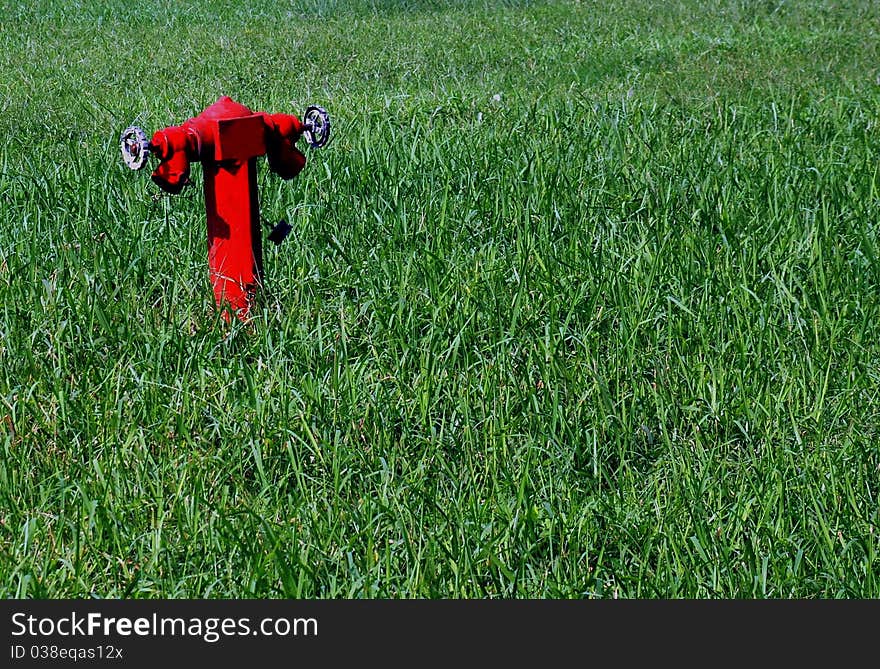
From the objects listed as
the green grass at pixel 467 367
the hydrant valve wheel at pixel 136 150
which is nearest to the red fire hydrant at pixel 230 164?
the hydrant valve wheel at pixel 136 150

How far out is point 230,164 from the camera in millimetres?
3000

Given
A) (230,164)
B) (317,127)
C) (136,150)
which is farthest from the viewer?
(317,127)

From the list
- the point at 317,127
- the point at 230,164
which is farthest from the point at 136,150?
the point at 317,127

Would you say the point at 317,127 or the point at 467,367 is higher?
the point at 317,127

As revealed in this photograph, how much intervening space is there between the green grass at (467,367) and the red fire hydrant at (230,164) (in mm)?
148

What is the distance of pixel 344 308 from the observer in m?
3.24

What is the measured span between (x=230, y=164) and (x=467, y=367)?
34.7 inches

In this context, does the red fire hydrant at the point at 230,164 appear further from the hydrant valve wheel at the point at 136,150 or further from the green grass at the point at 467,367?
the green grass at the point at 467,367

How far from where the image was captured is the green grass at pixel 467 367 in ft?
7.22

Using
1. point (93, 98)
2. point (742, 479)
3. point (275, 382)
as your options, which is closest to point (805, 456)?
point (742, 479)

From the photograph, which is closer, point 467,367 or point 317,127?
point 467,367

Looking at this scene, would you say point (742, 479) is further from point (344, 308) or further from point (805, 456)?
point (344, 308)

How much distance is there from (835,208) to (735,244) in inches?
22.8

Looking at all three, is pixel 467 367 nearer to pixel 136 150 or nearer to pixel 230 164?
pixel 230 164
